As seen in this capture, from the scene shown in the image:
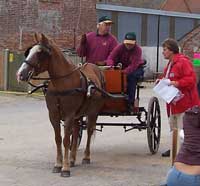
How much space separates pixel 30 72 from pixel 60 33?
2460 centimetres

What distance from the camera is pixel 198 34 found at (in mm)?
38500

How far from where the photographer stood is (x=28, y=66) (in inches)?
337

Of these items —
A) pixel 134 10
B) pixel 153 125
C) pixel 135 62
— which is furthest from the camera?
pixel 134 10

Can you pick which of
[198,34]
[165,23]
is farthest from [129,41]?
[165,23]

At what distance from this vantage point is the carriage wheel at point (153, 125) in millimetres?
11031

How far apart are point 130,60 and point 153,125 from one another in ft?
4.43

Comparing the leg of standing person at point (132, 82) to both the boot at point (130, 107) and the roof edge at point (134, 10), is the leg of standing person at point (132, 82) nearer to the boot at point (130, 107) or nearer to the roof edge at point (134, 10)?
the boot at point (130, 107)

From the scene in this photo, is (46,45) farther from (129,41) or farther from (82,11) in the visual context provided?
(82,11)

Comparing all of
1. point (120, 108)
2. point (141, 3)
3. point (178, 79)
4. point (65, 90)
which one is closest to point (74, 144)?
point (65, 90)

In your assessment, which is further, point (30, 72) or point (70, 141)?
point (70, 141)

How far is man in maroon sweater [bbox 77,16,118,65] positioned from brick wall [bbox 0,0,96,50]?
2005cm

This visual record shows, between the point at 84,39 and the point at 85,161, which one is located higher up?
the point at 84,39

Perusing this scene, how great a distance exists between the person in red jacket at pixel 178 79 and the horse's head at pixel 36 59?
6.01ft

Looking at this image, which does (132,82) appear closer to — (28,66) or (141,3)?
(28,66)
